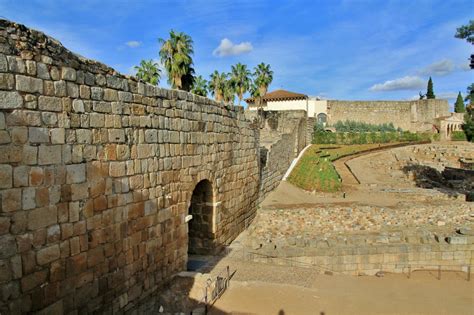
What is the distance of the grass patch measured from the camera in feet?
67.7

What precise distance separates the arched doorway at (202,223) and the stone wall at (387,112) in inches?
A: 1647

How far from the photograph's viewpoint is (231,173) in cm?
1087

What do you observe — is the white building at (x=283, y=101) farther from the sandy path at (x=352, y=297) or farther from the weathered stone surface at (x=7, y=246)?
the weathered stone surface at (x=7, y=246)

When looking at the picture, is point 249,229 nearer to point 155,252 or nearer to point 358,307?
point 358,307

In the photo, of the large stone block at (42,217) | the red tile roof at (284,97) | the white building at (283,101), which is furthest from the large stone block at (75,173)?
the red tile roof at (284,97)

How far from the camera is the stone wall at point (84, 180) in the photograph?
432cm

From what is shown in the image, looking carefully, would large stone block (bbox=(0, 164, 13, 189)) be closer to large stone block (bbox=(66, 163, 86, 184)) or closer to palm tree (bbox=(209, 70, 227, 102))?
large stone block (bbox=(66, 163, 86, 184))

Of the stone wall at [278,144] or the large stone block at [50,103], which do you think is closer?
the large stone block at [50,103]

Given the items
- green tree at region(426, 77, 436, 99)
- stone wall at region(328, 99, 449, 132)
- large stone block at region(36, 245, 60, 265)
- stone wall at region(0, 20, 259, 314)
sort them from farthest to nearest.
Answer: green tree at region(426, 77, 436, 99)
stone wall at region(328, 99, 449, 132)
large stone block at region(36, 245, 60, 265)
stone wall at region(0, 20, 259, 314)

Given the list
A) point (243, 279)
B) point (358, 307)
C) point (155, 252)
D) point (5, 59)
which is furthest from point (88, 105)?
point (358, 307)

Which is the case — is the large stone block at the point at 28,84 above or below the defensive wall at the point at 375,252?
above

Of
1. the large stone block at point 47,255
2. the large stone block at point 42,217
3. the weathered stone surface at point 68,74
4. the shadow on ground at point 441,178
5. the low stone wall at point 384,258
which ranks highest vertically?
the weathered stone surface at point 68,74

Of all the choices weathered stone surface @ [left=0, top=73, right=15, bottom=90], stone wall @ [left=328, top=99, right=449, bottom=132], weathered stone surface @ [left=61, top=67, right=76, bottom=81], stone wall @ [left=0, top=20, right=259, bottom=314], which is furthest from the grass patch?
stone wall @ [left=328, top=99, right=449, bottom=132]

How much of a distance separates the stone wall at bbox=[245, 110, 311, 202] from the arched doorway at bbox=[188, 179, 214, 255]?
6300mm
